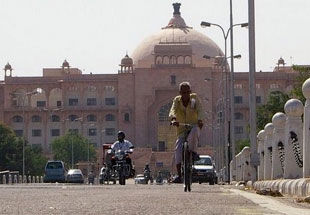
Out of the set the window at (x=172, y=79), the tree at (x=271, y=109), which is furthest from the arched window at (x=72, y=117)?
the tree at (x=271, y=109)

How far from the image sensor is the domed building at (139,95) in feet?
534

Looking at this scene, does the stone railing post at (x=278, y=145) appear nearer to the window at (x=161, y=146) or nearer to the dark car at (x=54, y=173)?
the dark car at (x=54, y=173)

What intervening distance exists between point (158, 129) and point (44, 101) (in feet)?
82.0

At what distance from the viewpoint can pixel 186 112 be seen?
20.4m

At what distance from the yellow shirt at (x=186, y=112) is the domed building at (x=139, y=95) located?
135 m

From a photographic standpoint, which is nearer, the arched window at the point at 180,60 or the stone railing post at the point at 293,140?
the stone railing post at the point at 293,140

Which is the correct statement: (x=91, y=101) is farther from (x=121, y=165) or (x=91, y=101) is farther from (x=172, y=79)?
(x=121, y=165)

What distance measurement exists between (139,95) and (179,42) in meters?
10.9

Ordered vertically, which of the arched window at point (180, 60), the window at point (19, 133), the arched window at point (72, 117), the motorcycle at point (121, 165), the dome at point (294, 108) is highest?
the arched window at point (180, 60)

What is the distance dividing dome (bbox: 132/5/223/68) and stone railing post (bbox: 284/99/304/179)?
484 feet

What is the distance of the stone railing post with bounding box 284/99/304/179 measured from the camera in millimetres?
23281

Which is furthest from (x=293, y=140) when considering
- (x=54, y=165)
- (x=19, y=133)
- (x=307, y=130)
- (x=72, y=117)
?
(x=19, y=133)

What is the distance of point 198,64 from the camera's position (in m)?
175

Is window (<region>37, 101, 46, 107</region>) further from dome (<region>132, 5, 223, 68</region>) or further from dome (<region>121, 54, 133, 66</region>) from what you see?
dome (<region>121, 54, 133, 66</region>)
